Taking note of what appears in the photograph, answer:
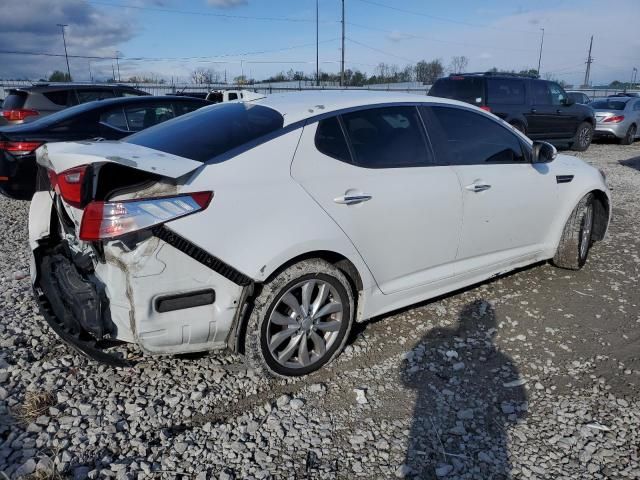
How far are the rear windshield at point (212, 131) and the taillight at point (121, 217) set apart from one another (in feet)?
1.31

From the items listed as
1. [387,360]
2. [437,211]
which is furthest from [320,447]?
[437,211]

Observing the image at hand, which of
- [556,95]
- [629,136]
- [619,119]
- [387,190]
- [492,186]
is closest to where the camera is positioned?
[387,190]

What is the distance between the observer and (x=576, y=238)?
4445 millimetres

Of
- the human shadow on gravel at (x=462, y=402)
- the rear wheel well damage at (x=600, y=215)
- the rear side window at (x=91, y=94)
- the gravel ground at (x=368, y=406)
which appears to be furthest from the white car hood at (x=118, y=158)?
the rear side window at (x=91, y=94)

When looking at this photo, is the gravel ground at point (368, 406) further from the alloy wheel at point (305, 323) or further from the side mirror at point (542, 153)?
the side mirror at point (542, 153)

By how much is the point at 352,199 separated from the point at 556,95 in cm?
1156

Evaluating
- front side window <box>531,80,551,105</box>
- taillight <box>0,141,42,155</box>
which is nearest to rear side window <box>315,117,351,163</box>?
taillight <box>0,141,42,155</box>

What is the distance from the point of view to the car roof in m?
2.91

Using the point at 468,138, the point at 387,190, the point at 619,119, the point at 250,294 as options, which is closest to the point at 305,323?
the point at 250,294

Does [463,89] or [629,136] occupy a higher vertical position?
[463,89]

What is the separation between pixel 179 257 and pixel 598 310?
11.0 feet

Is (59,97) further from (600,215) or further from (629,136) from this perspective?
(629,136)

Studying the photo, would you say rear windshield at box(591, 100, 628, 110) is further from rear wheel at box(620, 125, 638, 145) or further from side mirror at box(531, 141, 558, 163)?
side mirror at box(531, 141, 558, 163)

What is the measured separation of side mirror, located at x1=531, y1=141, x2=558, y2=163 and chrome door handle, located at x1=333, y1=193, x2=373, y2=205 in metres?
1.85
